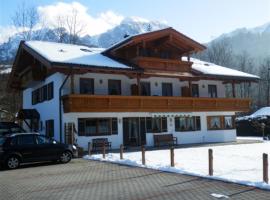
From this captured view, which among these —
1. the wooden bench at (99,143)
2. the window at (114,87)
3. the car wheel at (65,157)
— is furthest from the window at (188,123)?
the car wheel at (65,157)

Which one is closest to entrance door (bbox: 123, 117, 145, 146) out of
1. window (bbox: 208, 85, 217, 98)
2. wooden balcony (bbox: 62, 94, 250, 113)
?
wooden balcony (bbox: 62, 94, 250, 113)

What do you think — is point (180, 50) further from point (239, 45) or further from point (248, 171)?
point (239, 45)

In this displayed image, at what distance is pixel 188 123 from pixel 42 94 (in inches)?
470

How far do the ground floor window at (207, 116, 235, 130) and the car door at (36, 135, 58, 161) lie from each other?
17872 mm

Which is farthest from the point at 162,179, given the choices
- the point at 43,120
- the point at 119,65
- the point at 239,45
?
the point at 239,45

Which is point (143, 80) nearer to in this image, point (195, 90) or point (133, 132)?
point (133, 132)

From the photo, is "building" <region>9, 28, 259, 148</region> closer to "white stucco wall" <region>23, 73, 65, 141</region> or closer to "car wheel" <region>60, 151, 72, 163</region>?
"white stucco wall" <region>23, 73, 65, 141</region>

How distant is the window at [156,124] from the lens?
31.2 metres

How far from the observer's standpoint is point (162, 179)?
1346 centimetres

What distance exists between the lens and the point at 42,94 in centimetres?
3338

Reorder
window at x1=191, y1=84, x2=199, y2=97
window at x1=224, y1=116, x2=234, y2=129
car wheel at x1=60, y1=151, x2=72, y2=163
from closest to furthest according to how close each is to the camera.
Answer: car wheel at x1=60, y1=151, x2=72, y2=163, window at x1=191, y1=84, x2=199, y2=97, window at x1=224, y1=116, x2=234, y2=129

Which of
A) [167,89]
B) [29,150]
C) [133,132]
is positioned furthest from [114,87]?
[29,150]

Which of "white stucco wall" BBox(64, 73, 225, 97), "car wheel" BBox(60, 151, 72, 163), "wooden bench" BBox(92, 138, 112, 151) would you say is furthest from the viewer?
"white stucco wall" BBox(64, 73, 225, 97)

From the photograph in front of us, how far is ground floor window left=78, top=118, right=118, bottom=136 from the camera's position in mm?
28000
